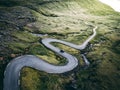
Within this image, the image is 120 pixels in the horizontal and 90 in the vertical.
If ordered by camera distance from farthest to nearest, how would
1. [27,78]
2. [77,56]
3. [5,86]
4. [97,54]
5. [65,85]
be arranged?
[97,54], [77,56], [65,85], [27,78], [5,86]

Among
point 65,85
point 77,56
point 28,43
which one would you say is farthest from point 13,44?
point 65,85

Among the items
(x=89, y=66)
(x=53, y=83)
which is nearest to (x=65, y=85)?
(x=53, y=83)

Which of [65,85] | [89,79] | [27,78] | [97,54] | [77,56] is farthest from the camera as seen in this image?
[97,54]

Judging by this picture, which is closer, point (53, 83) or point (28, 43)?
point (53, 83)

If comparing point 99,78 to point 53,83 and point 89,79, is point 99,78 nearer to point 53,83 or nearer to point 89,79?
point 89,79

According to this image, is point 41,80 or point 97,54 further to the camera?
point 97,54

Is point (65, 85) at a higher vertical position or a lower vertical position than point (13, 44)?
higher

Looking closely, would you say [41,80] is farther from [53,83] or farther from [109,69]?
[109,69]

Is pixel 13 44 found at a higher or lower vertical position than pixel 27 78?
lower

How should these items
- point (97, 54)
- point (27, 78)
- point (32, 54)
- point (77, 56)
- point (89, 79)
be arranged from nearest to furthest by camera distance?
point (27, 78), point (89, 79), point (32, 54), point (77, 56), point (97, 54)
